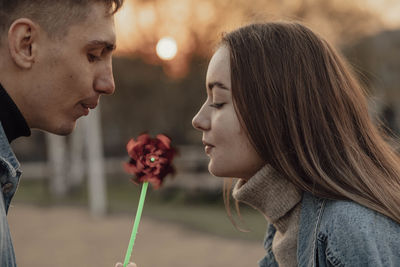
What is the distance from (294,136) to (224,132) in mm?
328

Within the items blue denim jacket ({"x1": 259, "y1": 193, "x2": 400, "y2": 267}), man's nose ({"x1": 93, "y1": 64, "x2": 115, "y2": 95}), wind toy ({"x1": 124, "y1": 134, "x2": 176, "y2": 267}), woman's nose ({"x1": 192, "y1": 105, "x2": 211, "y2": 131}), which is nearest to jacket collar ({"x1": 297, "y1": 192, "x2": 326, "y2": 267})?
blue denim jacket ({"x1": 259, "y1": 193, "x2": 400, "y2": 267})

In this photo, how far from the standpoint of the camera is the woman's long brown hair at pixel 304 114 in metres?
2.44

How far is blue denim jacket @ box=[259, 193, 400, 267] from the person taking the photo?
214cm

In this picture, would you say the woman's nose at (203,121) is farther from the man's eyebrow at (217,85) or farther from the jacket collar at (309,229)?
the jacket collar at (309,229)

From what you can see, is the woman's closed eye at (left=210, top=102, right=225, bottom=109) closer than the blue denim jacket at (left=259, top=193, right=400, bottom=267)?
No

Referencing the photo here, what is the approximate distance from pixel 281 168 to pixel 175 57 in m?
19.5

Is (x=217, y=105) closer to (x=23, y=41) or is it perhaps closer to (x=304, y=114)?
(x=304, y=114)

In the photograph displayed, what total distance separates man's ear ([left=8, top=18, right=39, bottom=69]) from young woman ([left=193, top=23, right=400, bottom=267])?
0.84 meters

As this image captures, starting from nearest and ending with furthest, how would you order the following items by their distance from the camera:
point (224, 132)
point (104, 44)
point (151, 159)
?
point (104, 44) → point (224, 132) → point (151, 159)

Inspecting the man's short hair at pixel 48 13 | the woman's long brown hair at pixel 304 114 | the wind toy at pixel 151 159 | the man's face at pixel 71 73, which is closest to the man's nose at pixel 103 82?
the man's face at pixel 71 73

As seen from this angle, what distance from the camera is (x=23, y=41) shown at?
7.25 ft

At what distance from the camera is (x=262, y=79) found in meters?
2.52

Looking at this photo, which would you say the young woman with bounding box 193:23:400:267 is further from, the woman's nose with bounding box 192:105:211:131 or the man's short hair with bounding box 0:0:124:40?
the man's short hair with bounding box 0:0:124:40

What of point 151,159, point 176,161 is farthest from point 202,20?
point 151,159
